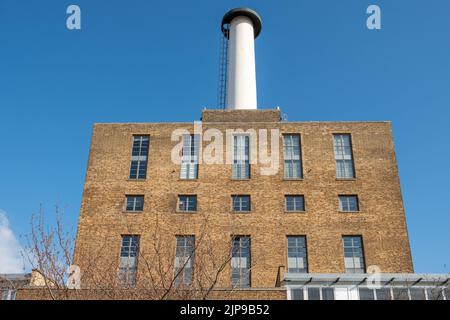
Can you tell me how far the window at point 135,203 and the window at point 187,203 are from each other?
8.53ft

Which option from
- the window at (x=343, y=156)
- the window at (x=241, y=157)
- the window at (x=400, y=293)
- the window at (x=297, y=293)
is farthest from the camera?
the window at (x=241, y=157)

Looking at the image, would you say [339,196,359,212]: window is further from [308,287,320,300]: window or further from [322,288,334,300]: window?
[308,287,320,300]: window

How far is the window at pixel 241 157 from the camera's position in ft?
110

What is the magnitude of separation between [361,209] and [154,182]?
14.1 meters

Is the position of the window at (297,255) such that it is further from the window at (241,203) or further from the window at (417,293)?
the window at (417,293)

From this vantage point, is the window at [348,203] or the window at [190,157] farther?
the window at [190,157]

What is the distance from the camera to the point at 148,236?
31.2 metres

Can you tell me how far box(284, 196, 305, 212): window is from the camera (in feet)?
105

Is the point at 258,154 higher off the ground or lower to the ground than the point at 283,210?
higher

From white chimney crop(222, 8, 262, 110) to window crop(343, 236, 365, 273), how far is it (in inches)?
597

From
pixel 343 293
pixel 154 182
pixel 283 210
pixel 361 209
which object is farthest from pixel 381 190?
pixel 154 182

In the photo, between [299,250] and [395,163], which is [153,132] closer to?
[299,250]

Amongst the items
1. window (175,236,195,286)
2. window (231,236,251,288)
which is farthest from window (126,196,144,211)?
window (231,236,251,288)

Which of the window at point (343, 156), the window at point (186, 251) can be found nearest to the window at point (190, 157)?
the window at point (186, 251)
